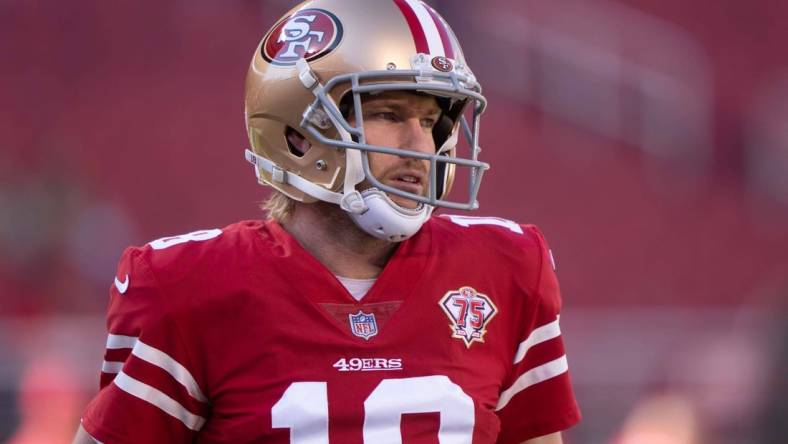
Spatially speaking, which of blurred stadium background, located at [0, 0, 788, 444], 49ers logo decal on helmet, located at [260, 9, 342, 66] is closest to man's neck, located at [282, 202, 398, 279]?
49ers logo decal on helmet, located at [260, 9, 342, 66]

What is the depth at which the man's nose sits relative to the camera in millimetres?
1853

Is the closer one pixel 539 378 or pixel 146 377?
pixel 146 377

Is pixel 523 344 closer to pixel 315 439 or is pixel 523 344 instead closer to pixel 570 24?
pixel 315 439

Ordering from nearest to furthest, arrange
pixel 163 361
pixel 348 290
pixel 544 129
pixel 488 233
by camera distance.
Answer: pixel 163 361 → pixel 348 290 → pixel 488 233 → pixel 544 129

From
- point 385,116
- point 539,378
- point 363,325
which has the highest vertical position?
point 385,116

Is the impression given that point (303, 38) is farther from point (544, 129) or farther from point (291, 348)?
point (544, 129)

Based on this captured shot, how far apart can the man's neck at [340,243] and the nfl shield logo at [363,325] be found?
95mm

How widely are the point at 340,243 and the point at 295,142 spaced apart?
0.18 meters

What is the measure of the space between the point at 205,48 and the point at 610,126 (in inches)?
98.3

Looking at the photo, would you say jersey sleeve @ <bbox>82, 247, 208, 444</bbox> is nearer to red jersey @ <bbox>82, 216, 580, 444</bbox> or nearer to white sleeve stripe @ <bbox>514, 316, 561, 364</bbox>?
red jersey @ <bbox>82, 216, 580, 444</bbox>

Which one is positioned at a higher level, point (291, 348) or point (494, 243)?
point (494, 243)

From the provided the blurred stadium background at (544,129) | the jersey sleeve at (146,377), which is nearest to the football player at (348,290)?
the jersey sleeve at (146,377)

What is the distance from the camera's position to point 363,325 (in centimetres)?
183

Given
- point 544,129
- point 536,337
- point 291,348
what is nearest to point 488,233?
point 536,337
